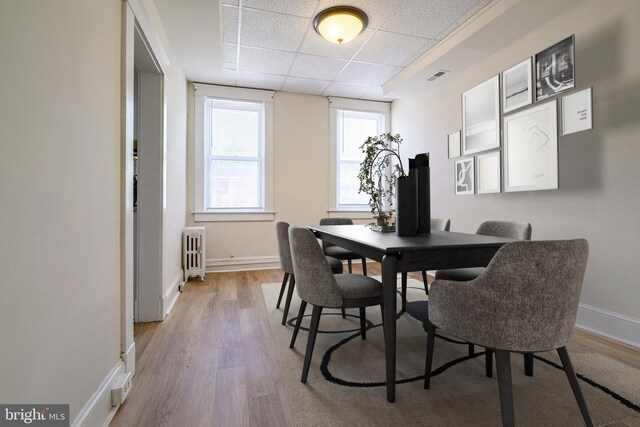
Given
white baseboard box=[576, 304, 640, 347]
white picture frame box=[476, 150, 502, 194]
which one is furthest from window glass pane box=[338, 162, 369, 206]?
white baseboard box=[576, 304, 640, 347]

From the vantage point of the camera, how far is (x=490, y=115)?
3197 millimetres

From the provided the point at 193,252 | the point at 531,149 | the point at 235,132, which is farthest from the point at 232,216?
the point at 531,149

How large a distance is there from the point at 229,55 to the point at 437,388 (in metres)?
3.78

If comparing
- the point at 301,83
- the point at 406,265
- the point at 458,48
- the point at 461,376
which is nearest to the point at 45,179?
the point at 406,265

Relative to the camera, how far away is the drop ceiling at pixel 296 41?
266 centimetres

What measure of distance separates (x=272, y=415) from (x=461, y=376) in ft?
3.40

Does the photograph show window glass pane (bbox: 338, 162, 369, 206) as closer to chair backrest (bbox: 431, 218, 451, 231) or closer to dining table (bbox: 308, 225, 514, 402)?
chair backrest (bbox: 431, 218, 451, 231)

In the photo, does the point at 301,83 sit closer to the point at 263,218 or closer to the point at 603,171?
the point at 263,218

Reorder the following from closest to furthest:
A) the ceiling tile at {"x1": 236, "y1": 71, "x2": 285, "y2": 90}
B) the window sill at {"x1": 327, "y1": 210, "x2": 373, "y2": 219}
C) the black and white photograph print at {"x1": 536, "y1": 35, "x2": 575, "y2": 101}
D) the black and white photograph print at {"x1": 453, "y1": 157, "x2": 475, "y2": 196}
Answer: the black and white photograph print at {"x1": 536, "y1": 35, "x2": 575, "y2": 101} < the black and white photograph print at {"x1": 453, "y1": 157, "x2": 475, "y2": 196} < the ceiling tile at {"x1": 236, "y1": 71, "x2": 285, "y2": 90} < the window sill at {"x1": 327, "y1": 210, "x2": 373, "y2": 219}

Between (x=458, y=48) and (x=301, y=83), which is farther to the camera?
(x=301, y=83)

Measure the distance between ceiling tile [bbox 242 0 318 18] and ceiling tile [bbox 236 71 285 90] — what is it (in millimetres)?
1376

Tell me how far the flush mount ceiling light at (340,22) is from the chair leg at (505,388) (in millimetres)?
2790

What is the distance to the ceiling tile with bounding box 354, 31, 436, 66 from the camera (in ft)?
10.5

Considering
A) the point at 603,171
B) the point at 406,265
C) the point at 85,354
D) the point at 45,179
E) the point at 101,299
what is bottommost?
the point at 85,354
